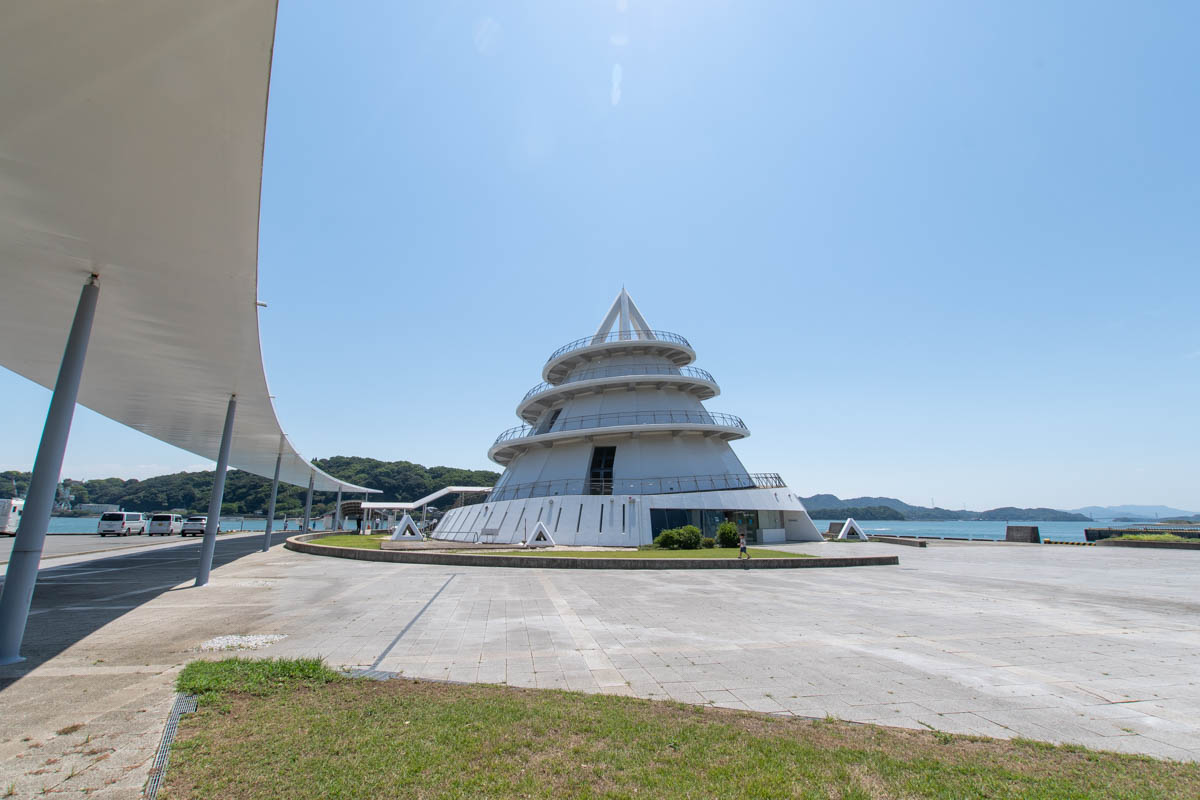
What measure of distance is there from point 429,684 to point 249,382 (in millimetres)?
12605

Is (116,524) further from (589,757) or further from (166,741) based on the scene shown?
(589,757)

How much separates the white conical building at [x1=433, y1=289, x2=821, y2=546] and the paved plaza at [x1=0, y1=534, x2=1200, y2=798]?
12200 millimetres

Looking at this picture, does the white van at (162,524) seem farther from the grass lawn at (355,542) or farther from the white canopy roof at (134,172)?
the white canopy roof at (134,172)

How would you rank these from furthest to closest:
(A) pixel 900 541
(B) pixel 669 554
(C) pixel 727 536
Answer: (A) pixel 900 541 → (C) pixel 727 536 → (B) pixel 669 554

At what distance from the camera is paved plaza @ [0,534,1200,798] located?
557 centimetres

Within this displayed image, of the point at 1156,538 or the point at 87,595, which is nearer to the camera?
the point at 87,595

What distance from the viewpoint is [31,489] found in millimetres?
8570

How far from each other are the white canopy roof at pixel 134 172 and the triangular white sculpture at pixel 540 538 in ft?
60.6

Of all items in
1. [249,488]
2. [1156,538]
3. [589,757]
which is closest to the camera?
[589,757]

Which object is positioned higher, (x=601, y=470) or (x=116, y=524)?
(x=601, y=470)

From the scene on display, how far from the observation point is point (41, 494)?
852cm

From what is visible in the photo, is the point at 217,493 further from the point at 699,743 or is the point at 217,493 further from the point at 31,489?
the point at 699,743

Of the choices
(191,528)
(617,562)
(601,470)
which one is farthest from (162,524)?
(617,562)

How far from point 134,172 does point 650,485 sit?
28.3 metres
